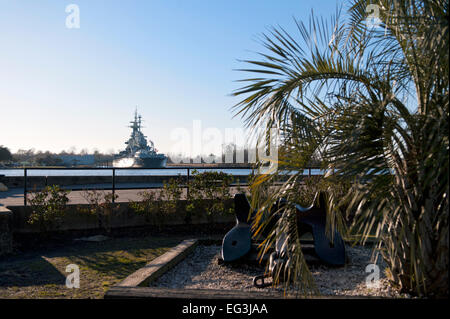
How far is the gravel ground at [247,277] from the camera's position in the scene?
3.47 meters

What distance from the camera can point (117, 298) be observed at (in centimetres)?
293

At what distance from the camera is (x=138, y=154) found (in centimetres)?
6044

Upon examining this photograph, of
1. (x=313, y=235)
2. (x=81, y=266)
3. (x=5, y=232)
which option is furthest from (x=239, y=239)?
(x=5, y=232)

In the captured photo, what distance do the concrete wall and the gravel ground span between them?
282 centimetres

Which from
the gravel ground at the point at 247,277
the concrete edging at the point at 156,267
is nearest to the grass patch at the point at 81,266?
the concrete edging at the point at 156,267

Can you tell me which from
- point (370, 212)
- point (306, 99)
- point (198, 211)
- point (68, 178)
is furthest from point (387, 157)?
point (68, 178)

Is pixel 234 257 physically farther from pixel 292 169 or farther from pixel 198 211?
pixel 198 211

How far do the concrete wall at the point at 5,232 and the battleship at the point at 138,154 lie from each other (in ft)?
173

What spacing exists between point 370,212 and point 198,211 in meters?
4.77

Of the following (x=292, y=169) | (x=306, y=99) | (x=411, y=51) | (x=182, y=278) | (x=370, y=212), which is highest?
(x=411, y=51)

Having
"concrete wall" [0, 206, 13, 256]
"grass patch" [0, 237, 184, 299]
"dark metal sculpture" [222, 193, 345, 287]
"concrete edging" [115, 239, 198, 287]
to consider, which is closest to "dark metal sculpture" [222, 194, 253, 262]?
"dark metal sculpture" [222, 193, 345, 287]

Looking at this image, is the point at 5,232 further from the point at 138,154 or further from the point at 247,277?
the point at 138,154

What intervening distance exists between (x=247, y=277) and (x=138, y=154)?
192 ft

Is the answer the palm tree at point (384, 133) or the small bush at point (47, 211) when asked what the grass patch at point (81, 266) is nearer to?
the small bush at point (47, 211)
